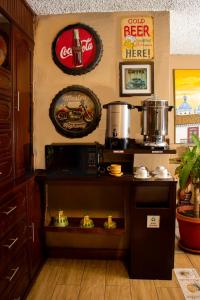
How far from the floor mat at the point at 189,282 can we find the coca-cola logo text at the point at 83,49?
→ 2090 millimetres

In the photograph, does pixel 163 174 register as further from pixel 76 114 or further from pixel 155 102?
pixel 76 114

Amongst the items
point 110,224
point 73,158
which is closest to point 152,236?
point 110,224

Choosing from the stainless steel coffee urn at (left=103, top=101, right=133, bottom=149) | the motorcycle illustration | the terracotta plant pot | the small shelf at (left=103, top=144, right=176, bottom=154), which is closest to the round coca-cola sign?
the motorcycle illustration

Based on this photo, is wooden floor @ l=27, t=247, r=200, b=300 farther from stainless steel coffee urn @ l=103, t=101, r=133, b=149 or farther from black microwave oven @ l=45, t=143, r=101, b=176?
stainless steel coffee urn @ l=103, t=101, r=133, b=149

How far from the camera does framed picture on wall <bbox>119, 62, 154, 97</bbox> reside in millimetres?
2746

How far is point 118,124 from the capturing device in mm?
2553

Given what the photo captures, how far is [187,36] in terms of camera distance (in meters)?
3.57

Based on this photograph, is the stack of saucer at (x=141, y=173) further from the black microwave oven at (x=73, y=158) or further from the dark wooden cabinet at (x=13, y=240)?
the dark wooden cabinet at (x=13, y=240)

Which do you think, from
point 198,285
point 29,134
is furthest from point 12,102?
point 198,285

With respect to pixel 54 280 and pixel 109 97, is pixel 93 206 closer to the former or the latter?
pixel 54 280

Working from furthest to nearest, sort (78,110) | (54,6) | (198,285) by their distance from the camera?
(78,110)
(54,6)
(198,285)

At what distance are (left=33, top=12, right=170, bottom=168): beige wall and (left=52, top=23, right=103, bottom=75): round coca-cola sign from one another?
0.05 metres

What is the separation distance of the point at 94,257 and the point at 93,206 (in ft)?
1.56

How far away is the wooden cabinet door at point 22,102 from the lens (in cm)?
230
